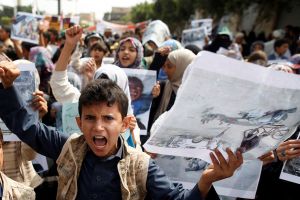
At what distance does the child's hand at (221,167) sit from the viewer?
134cm

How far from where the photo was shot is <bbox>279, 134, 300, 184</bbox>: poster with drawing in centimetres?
173

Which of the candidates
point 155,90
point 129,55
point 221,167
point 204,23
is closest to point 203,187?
point 221,167

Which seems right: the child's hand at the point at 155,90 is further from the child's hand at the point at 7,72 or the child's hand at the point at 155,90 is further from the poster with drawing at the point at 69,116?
the child's hand at the point at 7,72

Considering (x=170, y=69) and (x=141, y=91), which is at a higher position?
(x=170, y=69)

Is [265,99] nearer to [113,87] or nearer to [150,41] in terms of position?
[113,87]

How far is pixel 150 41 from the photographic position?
5383 mm

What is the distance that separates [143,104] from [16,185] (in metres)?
1.35

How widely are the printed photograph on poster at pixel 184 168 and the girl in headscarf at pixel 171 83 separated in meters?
0.87

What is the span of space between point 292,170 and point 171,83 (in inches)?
54.8

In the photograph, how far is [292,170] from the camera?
1737mm

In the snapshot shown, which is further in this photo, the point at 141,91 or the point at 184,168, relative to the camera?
the point at 141,91

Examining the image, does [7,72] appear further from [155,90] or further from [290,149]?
[155,90]

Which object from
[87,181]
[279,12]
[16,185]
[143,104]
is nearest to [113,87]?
[87,181]

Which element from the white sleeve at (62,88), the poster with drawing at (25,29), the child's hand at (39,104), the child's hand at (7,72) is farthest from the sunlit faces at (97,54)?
the child's hand at (7,72)
